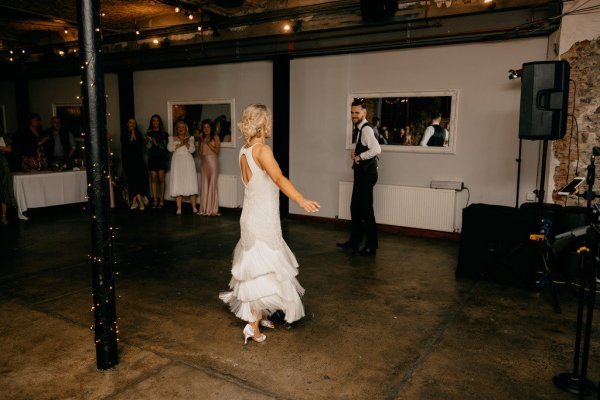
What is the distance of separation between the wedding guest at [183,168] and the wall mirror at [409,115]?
310 centimetres

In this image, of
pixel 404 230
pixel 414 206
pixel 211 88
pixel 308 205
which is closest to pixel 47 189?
pixel 211 88

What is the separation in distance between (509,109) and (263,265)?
175 inches

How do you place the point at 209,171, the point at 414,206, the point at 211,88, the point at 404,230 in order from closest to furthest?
the point at 414,206 < the point at 404,230 < the point at 209,171 < the point at 211,88

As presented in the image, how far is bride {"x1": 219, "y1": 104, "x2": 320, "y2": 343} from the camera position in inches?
125

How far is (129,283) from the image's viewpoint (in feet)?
15.3

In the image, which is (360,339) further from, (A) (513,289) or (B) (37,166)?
(B) (37,166)

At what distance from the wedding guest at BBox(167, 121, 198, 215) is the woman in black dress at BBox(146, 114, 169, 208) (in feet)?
1.54

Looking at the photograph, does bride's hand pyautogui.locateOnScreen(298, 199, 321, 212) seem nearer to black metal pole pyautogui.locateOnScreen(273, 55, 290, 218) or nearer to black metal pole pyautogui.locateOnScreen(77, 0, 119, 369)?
black metal pole pyautogui.locateOnScreen(77, 0, 119, 369)

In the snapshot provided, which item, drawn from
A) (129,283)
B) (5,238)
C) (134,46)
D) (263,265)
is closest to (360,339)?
(263,265)

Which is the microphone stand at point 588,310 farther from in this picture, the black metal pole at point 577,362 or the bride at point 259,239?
the bride at point 259,239

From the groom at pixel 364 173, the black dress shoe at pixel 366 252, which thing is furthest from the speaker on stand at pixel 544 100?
the black dress shoe at pixel 366 252

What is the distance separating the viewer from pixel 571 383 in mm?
2771

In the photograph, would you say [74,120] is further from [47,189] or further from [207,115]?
[207,115]

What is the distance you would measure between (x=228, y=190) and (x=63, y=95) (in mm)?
5460
